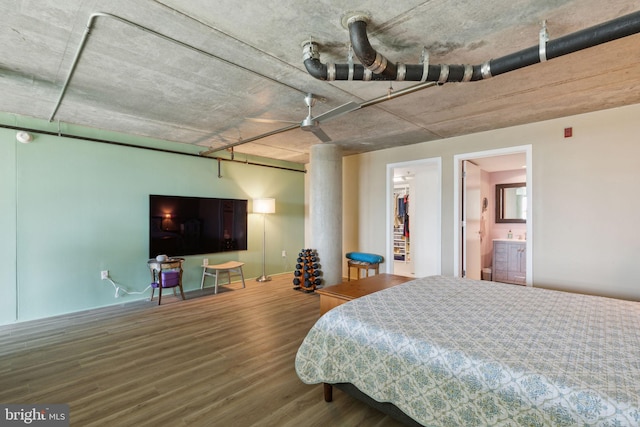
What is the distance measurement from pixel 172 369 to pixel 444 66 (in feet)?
10.4

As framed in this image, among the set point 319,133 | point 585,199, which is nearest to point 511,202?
point 585,199

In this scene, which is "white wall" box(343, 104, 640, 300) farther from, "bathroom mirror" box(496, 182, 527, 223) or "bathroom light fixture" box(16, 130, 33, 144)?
"bathroom light fixture" box(16, 130, 33, 144)

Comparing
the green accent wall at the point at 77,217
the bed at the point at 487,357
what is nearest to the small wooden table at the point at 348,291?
the bed at the point at 487,357

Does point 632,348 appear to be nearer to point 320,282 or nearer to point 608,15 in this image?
point 608,15

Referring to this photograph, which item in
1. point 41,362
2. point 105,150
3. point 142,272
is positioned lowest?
point 41,362

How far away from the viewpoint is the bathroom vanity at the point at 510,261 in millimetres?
5293

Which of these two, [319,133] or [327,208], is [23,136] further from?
[327,208]

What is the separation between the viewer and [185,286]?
482 centimetres

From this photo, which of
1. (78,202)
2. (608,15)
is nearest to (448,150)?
(608,15)

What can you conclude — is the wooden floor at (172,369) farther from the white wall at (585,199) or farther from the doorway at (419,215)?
the white wall at (585,199)

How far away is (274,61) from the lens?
7.47ft

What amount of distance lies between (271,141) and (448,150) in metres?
2.79

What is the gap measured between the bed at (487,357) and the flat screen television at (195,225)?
3.48m

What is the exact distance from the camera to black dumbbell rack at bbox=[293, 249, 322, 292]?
15.9 feet
